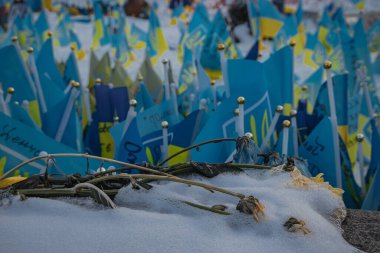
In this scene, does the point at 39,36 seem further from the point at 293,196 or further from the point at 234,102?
the point at 293,196

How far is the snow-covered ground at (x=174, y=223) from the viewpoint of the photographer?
951mm

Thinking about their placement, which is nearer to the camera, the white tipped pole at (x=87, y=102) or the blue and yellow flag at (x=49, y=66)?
the white tipped pole at (x=87, y=102)

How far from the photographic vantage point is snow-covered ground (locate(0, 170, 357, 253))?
95cm

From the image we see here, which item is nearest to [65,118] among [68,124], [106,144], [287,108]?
[68,124]

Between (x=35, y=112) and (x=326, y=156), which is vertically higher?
(x=35, y=112)

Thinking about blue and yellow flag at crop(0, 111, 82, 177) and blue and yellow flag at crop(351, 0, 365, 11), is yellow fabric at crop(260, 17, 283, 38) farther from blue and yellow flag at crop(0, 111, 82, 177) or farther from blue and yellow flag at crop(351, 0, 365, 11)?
blue and yellow flag at crop(0, 111, 82, 177)

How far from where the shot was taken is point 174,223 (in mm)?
996

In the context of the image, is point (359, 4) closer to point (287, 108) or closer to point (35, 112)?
point (287, 108)

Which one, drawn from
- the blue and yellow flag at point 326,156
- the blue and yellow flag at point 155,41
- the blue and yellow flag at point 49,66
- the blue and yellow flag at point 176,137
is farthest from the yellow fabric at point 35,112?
the blue and yellow flag at point 155,41

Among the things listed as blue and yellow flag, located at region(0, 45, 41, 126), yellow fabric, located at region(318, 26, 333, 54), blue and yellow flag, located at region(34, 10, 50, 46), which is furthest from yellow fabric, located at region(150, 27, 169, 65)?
blue and yellow flag, located at region(0, 45, 41, 126)

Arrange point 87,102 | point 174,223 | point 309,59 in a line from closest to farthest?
point 174,223 → point 87,102 → point 309,59

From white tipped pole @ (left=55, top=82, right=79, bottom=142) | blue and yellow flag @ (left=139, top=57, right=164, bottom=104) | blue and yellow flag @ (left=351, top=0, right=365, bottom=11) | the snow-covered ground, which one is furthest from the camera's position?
blue and yellow flag @ (left=351, top=0, right=365, bottom=11)

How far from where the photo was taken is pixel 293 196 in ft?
3.52

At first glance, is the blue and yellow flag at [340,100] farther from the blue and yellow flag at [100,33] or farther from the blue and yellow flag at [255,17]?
the blue and yellow flag at [100,33]
